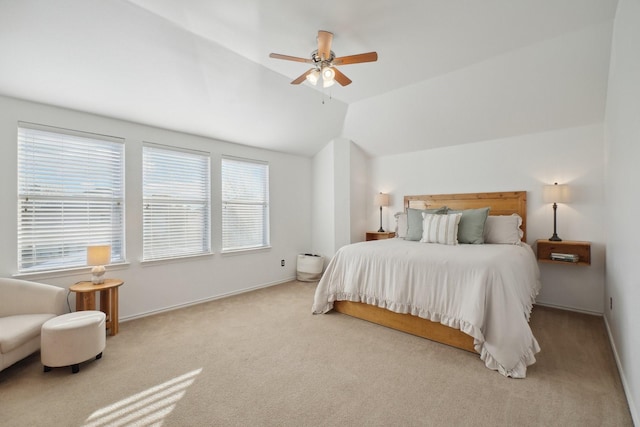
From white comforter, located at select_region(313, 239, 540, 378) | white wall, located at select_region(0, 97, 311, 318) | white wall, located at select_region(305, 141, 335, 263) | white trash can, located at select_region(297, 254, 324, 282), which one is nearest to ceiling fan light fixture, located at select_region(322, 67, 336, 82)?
white comforter, located at select_region(313, 239, 540, 378)

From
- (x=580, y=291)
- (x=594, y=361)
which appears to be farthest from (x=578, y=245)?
(x=594, y=361)

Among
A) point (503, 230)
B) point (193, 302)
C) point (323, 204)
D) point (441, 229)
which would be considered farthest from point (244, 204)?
point (503, 230)

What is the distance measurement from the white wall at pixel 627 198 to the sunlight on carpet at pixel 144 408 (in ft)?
8.85

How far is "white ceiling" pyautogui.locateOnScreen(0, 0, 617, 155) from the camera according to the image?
2328 mm

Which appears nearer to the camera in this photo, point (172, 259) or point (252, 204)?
point (172, 259)

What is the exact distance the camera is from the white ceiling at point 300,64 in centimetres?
233

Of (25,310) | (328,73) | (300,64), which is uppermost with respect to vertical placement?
(300,64)

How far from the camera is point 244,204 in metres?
4.64

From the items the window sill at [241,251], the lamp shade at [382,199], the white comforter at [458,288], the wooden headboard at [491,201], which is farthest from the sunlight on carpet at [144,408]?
the wooden headboard at [491,201]

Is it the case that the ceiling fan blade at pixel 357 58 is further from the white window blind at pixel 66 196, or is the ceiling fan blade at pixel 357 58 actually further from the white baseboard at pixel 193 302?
the white baseboard at pixel 193 302

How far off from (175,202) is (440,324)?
3.42 metres

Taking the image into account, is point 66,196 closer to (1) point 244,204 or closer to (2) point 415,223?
(1) point 244,204

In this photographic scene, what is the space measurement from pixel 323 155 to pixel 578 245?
→ 383 cm

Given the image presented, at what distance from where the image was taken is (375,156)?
5379mm
